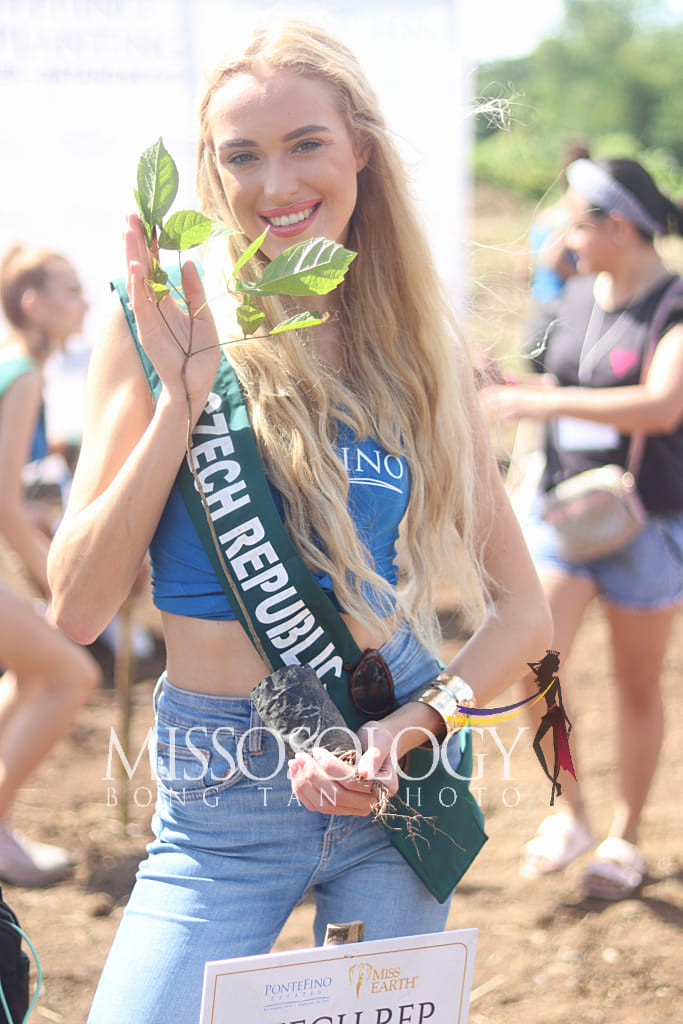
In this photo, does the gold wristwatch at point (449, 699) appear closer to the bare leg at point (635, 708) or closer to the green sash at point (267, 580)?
the green sash at point (267, 580)

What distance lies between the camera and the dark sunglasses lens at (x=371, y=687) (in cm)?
155

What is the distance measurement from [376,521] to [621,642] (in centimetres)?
185

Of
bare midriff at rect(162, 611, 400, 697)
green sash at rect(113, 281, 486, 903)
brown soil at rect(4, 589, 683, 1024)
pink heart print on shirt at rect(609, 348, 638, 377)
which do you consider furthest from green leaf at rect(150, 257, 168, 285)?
pink heart print on shirt at rect(609, 348, 638, 377)

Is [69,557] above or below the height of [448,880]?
above

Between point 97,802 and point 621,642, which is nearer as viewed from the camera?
point 621,642

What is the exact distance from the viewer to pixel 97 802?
3.85 m

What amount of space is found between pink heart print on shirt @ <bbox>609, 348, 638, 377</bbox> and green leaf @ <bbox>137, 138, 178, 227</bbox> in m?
2.17

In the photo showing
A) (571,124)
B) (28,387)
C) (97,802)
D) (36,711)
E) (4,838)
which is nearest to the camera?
(36,711)

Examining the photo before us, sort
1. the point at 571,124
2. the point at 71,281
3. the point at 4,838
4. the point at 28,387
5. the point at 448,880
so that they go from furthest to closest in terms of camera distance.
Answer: the point at 571,124
the point at 71,281
the point at 28,387
the point at 4,838
the point at 448,880

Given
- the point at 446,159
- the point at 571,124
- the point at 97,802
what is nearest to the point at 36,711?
the point at 97,802

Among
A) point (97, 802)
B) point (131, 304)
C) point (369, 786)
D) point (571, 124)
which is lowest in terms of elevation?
point (97, 802)

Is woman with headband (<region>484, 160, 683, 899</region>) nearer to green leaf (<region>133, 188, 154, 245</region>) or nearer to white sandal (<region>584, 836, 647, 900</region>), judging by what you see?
white sandal (<region>584, 836, 647, 900</region>)

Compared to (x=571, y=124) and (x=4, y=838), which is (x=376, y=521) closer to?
(x=4, y=838)

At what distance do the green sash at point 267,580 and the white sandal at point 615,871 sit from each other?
1821 mm
